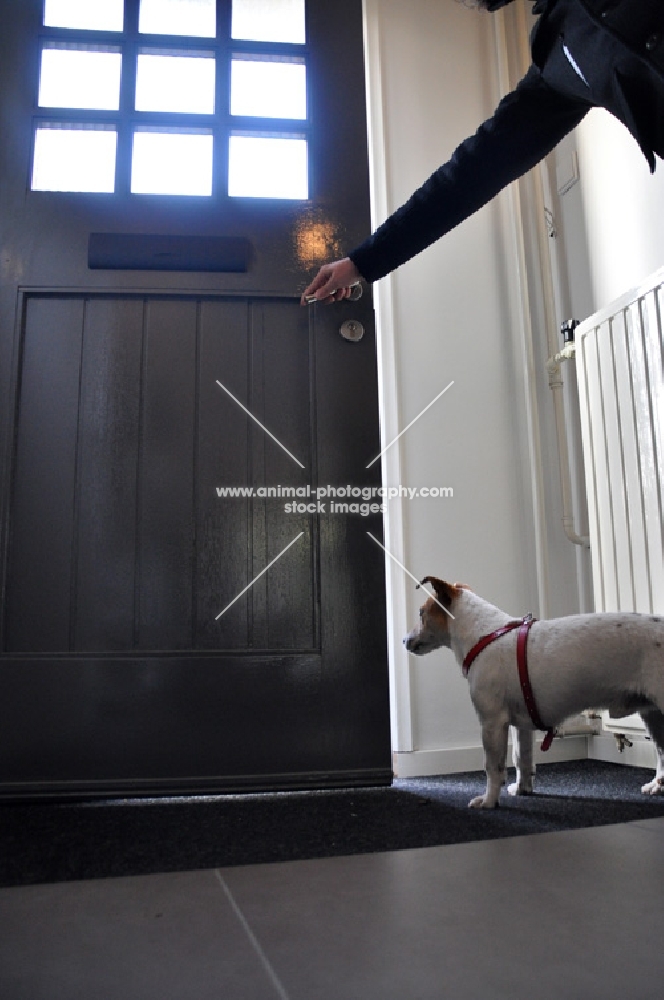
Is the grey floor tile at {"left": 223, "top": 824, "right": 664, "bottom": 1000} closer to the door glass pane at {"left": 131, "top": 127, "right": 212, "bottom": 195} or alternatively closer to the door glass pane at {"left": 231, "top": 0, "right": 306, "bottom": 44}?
the door glass pane at {"left": 131, "top": 127, "right": 212, "bottom": 195}

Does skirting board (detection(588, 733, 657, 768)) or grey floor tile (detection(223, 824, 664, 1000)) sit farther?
skirting board (detection(588, 733, 657, 768))

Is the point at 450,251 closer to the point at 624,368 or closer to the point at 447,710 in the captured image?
the point at 624,368

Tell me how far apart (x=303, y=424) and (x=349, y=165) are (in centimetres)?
68

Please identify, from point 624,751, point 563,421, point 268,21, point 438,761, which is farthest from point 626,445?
point 268,21

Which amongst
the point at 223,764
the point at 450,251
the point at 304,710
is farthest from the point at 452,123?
the point at 223,764

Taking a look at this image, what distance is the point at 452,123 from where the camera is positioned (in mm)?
2535

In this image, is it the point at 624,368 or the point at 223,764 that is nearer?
the point at 223,764

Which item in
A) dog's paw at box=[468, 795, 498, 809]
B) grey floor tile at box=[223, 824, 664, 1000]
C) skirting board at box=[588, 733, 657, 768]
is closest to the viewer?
grey floor tile at box=[223, 824, 664, 1000]

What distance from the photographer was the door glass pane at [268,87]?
1966mm

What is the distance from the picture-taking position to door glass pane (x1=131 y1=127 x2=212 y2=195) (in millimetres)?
1903

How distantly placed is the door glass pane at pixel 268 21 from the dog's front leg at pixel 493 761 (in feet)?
5.80

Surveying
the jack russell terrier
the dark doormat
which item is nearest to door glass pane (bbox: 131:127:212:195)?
the jack russell terrier

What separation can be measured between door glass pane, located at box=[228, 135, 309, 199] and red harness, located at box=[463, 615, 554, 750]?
45.8 inches

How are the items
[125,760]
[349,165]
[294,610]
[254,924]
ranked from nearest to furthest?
[254,924], [125,760], [294,610], [349,165]
